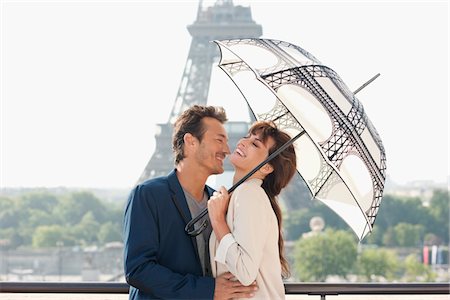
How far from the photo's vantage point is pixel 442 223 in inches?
1964

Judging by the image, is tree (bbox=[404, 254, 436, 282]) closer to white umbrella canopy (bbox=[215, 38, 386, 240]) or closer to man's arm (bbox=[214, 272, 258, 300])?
white umbrella canopy (bbox=[215, 38, 386, 240])

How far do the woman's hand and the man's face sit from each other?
21cm

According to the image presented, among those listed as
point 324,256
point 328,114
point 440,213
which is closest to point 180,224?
point 328,114

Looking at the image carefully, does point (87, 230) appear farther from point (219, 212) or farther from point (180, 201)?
point (219, 212)

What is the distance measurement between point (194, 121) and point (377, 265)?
39.7 metres

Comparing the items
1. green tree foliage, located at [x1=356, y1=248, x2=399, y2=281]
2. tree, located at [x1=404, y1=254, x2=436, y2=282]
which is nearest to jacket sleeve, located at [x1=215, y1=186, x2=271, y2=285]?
tree, located at [x1=404, y1=254, x2=436, y2=282]

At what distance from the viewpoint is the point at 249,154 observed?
2.67 metres

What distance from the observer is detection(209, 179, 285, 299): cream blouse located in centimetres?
250

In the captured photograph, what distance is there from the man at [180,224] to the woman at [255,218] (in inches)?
2.9

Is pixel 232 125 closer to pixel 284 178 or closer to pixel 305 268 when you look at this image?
pixel 305 268

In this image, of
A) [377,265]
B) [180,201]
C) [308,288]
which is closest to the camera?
[180,201]

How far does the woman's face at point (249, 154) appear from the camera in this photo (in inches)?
105

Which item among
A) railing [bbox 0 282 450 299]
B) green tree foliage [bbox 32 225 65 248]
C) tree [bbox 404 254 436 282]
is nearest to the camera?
railing [bbox 0 282 450 299]

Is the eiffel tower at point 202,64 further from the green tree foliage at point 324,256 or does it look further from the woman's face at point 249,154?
the woman's face at point 249,154
